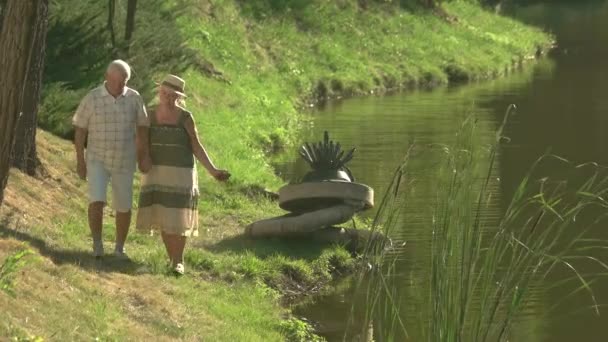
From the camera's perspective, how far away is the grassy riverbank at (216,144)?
34.9 feet

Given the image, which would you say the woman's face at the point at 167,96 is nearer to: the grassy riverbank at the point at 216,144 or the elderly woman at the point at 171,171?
the elderly woman at the point at 171,171

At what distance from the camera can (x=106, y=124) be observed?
1189cm

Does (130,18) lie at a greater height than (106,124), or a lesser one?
greater

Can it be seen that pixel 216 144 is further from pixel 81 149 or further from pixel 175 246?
pixel 81 149

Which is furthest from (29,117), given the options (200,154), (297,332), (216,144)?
(216,144)

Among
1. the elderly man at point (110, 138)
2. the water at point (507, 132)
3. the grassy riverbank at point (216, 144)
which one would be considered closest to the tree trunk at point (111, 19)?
the grassy riverbank at point (216, 144)

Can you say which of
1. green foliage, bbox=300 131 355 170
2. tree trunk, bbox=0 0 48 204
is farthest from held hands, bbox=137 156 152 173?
green foliage, bbox=300 131 355 170

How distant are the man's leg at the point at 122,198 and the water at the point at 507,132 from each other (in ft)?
6.58

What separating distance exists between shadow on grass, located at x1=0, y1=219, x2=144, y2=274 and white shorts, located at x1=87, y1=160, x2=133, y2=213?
0.45 meters

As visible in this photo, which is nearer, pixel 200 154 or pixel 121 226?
pixel 200 154

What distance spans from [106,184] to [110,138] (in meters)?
0.39

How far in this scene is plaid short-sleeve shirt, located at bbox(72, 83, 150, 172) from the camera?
11883mm

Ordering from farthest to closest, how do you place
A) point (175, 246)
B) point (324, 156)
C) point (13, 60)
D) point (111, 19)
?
point (111, 19) < point (324, 156) < point (175, 246) < point (13, 60)

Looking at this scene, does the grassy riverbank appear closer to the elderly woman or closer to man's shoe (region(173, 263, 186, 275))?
man's shoe (region(173, 263, 186, 275))
